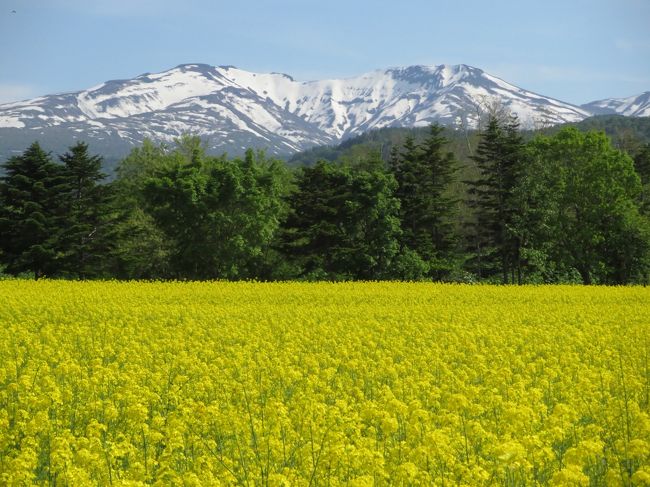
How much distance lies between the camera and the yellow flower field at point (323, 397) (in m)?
5.98

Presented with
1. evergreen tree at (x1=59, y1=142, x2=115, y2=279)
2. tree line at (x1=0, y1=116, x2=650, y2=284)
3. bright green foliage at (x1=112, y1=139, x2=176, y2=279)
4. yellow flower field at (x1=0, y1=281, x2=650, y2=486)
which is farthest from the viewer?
bright green foliage at (x1=112, y1=139, x2=176, y2=279)

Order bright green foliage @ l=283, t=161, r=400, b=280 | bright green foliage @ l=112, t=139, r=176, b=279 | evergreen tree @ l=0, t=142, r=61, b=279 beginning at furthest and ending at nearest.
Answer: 1. bright green foliage @ l=112, t=139, r=176, b=279
2. bright green foliage @ l=283, t=161, r=400, b=280
3. evergreen tree @ l=0, t=142, r=61, b=279

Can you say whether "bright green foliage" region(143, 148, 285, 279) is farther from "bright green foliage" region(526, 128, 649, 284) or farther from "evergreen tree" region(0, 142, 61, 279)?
"bright green foliage" region(526, 128, 649, 284)

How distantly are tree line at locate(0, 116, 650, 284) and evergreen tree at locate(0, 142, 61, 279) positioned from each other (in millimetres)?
98

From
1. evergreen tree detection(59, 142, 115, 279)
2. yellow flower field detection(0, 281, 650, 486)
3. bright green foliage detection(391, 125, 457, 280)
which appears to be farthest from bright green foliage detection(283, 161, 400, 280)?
yellow flower field detection(0, 281, 650, 486)

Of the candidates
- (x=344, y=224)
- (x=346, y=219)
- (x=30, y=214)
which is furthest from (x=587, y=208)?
(x=30, y=214)

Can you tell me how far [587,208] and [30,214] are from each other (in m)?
39.4

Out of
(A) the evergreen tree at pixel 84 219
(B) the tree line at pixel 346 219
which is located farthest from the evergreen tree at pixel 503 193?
(A) the evergreen tree at pixel 84 219

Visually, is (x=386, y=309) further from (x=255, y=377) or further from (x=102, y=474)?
(x=102, y=474)

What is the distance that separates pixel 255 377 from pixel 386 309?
40.3 ft

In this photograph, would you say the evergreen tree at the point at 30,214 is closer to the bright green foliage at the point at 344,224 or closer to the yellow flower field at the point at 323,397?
the bright green foliage at the point at 344,224

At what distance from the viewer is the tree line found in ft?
159

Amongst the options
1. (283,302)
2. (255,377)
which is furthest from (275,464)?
(283,302)

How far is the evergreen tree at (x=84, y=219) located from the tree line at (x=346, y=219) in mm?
101
